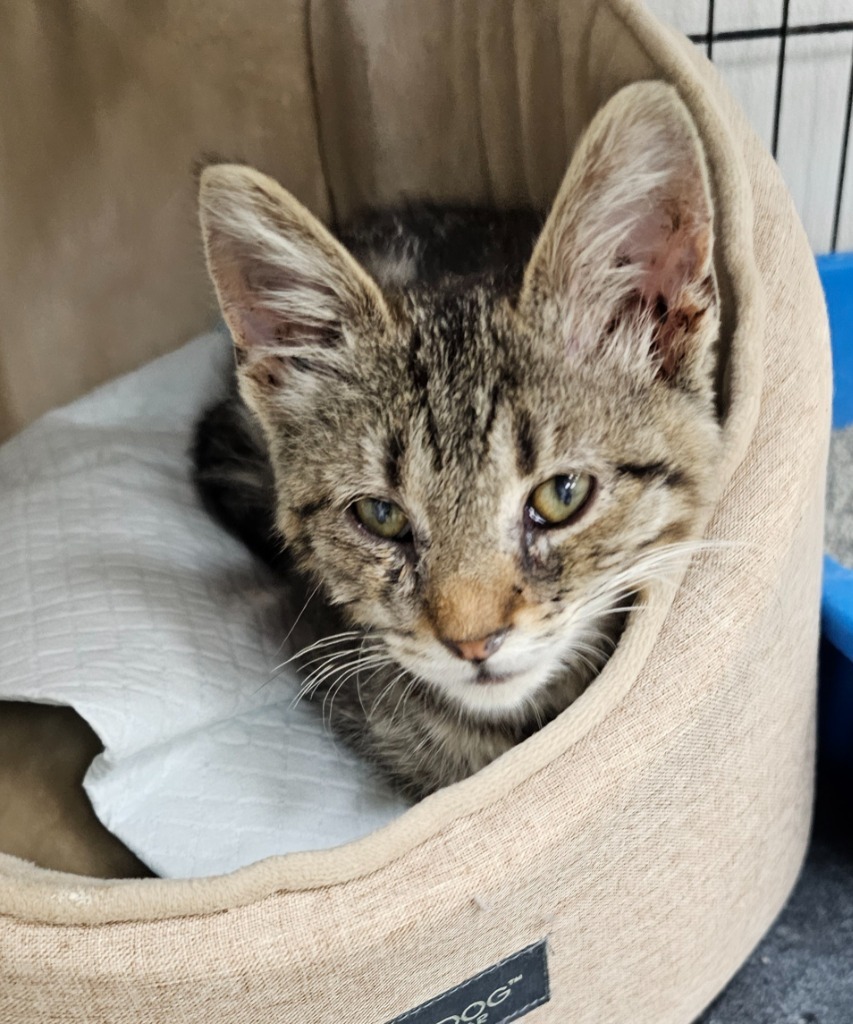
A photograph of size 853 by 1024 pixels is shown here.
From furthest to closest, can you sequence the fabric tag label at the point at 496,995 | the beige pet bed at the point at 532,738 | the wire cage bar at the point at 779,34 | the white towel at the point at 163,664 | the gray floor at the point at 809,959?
the wire cage bar at the point at 779,34 < the gray floor at the point at 809,959 < the white towel at the point at 163,664 < the fabric tag label at the point at 496,995 < the beige pet bed at the point at 532,738

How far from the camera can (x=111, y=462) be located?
1393mm

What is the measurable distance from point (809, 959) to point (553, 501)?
0.79 meters

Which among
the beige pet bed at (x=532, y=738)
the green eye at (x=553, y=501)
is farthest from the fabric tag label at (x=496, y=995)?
the green eye at (x=553, y=501)

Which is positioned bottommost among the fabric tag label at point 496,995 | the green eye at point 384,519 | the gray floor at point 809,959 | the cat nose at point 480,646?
the gray floor at point 809,959

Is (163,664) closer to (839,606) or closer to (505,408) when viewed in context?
(505,408)

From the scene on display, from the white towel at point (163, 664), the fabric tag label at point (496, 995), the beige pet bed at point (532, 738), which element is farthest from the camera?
the white towel at point (163, 664)

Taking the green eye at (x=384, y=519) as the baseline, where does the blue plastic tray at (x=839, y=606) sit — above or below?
below

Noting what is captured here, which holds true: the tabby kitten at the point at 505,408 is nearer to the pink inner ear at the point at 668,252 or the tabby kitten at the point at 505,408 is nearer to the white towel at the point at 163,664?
the pink inner ear at the point at 668,252

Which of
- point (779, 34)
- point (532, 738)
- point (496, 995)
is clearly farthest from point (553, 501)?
point (779, 34)

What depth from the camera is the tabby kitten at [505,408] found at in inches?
32.5

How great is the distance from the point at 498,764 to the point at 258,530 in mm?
680

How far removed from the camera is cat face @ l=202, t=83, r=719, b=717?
83 cm

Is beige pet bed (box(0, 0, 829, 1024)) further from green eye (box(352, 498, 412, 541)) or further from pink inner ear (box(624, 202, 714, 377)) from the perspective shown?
green eye (box(352, 498, 412, 541))

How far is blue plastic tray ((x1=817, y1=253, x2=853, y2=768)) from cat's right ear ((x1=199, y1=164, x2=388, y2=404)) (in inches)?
27.0
